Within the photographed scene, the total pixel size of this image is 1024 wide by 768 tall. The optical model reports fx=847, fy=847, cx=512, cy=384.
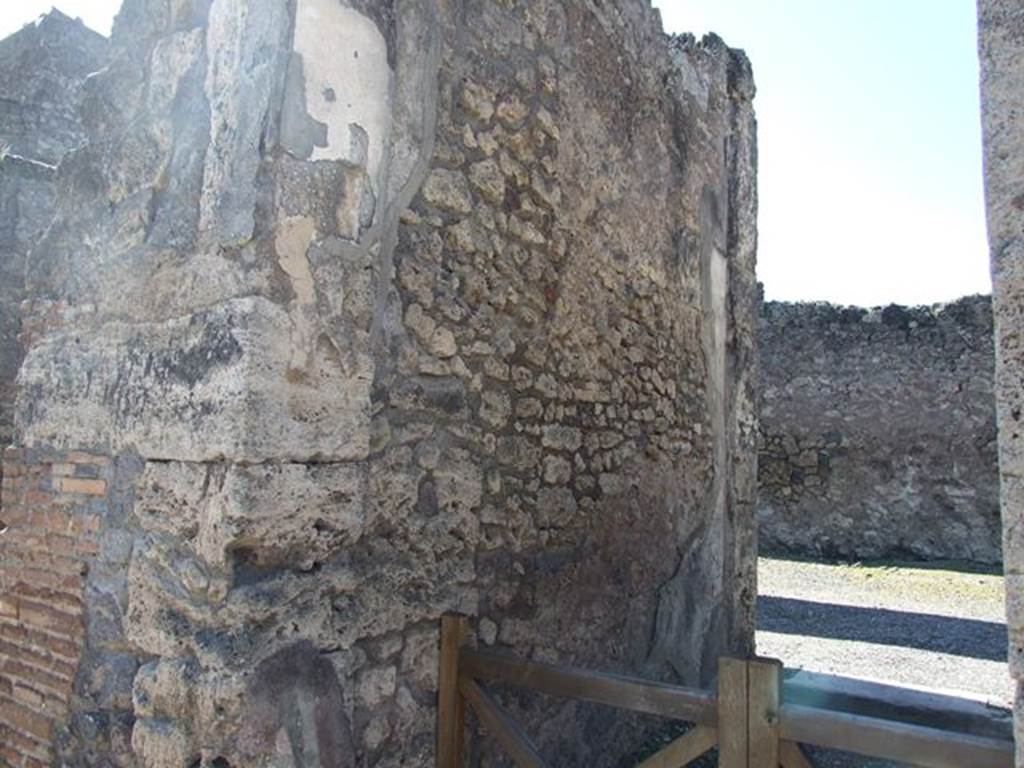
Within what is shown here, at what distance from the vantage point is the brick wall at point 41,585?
254cm

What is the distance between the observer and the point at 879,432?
37.3 feet

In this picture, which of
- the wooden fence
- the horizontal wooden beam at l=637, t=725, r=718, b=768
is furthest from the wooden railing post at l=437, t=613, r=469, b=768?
the horizontal wooden beam at l=637, t=725, r=718, b=768

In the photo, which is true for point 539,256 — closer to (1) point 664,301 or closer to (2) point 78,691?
(1) point 664,301

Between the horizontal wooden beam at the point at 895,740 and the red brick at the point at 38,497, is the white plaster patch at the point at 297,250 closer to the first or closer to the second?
the red brick at the point at 38,497

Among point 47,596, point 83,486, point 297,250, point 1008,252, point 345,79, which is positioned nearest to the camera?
point 1008,252

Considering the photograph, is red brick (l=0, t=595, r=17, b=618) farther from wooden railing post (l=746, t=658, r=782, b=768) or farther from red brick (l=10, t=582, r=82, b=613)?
wooden railing post (l=746, t=658, r=782, b=768)

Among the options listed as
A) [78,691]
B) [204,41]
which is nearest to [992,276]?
[204,41]

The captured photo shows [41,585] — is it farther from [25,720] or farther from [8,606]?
[25,720]

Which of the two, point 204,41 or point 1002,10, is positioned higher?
point 204,41

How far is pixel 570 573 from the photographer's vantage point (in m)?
3.43

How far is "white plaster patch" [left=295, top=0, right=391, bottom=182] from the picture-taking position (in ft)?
7.61

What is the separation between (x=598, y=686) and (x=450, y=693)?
1.64 ft

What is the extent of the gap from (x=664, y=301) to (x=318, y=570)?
2.69 m

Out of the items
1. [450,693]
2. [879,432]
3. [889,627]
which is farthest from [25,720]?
[879,432]
